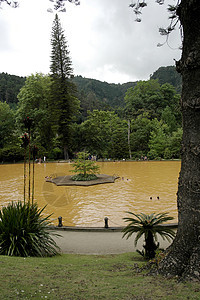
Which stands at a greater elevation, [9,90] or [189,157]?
[9,90]

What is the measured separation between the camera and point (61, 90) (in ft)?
120

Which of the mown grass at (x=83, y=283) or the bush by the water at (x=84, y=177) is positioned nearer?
the mown grass at (x=83, y=283)

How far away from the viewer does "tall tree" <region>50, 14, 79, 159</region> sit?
36.6m

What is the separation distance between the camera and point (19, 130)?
38.0m

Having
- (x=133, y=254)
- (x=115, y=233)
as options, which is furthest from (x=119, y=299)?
(x=115, y=233)

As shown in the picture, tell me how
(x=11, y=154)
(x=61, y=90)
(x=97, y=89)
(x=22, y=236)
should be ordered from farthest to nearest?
(x=97, y=89)
(x=61, y=90)
(x=11, y=154)
(x=22, y=236)

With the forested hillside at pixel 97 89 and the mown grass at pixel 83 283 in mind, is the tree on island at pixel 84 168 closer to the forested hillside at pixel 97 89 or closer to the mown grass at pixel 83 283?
the mown grass at pixel 83 283

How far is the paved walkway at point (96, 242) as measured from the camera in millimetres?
5543

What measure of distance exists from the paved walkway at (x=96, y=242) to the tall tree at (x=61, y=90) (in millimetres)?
30355

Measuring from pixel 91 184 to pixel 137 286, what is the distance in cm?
1378

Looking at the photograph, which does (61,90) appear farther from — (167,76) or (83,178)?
(167,76)

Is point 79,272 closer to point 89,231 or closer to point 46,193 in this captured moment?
point 89,231

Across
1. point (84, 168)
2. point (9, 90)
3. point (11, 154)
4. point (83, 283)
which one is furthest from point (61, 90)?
point (9, 90)

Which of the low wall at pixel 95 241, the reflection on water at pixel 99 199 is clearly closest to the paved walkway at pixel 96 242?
the low wall at pixel 95 241
